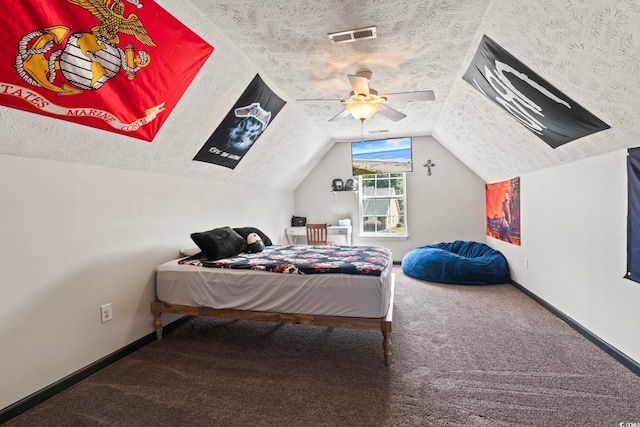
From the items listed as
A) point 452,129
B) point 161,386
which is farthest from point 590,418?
point 452,129

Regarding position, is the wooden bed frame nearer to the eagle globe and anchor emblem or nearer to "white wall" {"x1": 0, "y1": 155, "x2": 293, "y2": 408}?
"white wall" {"x1": 0, "y1": 155, "x2": 293, "y2": 408}

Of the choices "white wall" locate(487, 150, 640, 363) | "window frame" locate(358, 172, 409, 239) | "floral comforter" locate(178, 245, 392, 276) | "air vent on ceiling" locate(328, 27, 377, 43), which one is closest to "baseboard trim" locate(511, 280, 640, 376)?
"white wall" locate(487, 150, 640, 363)

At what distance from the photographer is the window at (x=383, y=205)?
6.33 m

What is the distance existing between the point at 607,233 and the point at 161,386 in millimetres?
3613

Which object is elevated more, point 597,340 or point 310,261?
point 310,261

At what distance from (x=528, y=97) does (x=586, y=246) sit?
1443mm

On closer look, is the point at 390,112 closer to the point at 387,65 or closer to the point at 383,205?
the point at 387,65

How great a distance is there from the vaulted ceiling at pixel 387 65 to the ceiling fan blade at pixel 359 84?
263 millimetres

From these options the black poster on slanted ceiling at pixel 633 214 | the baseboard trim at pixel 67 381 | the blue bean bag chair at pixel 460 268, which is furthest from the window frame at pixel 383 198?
the baseboard trim at pixel 67 381

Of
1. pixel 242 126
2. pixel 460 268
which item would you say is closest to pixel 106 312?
pixel 242 126

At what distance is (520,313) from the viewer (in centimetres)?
344

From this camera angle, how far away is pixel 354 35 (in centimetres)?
243

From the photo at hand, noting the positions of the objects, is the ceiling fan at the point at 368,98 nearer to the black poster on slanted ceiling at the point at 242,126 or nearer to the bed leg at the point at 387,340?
the black poster on slanted ceiling at the point at 242,126

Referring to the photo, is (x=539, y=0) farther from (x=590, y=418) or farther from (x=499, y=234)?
(x=499, y=234)
